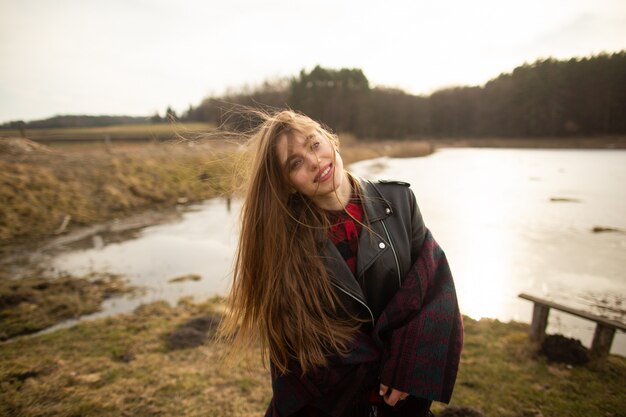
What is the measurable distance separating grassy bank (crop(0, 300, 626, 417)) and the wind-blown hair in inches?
98.6

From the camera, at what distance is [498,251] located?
30.1 feet

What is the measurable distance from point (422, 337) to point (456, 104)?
71.8m

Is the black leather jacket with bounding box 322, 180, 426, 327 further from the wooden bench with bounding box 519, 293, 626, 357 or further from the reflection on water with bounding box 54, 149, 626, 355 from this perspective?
the reflection on water with bounding box 54, 149, 626, 355

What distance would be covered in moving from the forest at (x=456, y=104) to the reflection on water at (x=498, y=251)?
404 cm

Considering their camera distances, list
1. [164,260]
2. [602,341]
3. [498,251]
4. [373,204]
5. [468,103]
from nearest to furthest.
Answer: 1. [373,204]
2. [602,341]
3. [498,251]
4. [164,260]
5. [468,103]

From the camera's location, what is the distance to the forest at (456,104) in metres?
14.9

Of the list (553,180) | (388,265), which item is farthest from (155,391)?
(553,180)

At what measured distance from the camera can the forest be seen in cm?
1488

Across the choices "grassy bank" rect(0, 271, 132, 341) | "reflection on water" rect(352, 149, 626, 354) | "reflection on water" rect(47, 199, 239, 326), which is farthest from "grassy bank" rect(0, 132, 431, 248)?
"reflection on water" rect(352, 149, 626, 354)

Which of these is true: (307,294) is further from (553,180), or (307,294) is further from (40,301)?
(553,180)

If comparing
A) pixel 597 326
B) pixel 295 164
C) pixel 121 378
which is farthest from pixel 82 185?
pixel 597 326

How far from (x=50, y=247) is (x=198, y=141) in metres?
11.3

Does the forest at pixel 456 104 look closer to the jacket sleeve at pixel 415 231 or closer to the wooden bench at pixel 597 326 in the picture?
the jacket sleeve at pixel 415 231

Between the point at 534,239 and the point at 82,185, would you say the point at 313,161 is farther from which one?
the point at 82,185
